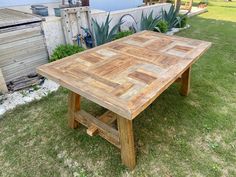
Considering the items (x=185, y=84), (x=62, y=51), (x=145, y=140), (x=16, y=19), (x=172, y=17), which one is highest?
(x=16, y=19)

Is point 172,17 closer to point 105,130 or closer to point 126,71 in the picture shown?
point 126,71

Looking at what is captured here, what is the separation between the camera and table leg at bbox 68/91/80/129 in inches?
70.9

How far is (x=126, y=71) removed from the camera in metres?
1.57

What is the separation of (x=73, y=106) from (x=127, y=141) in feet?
2.07

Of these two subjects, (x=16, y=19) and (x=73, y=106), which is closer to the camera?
(x=73, y=106)

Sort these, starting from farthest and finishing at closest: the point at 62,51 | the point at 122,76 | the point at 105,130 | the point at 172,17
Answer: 1. the point at 172,17
2. the point at 62,51
3. the point at 105,130
4. the point at 122,76

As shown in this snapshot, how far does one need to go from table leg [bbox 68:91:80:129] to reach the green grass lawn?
0.08m

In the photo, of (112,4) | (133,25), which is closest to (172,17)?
(133,25)

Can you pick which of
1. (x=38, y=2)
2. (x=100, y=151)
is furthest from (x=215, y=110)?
(x=38, y=2)

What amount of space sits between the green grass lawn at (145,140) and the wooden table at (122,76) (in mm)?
186

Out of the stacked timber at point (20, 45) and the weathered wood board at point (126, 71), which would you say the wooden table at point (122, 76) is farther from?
the stacked timber at point (20, 45)

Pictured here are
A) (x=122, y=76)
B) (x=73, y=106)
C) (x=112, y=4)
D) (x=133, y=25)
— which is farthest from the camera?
(x=112, y=4)

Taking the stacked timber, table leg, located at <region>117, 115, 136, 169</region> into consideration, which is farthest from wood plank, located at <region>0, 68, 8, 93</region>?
table leg, located at <region>117, 115, 136, 169</region>

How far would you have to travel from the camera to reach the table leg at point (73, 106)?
180cm
